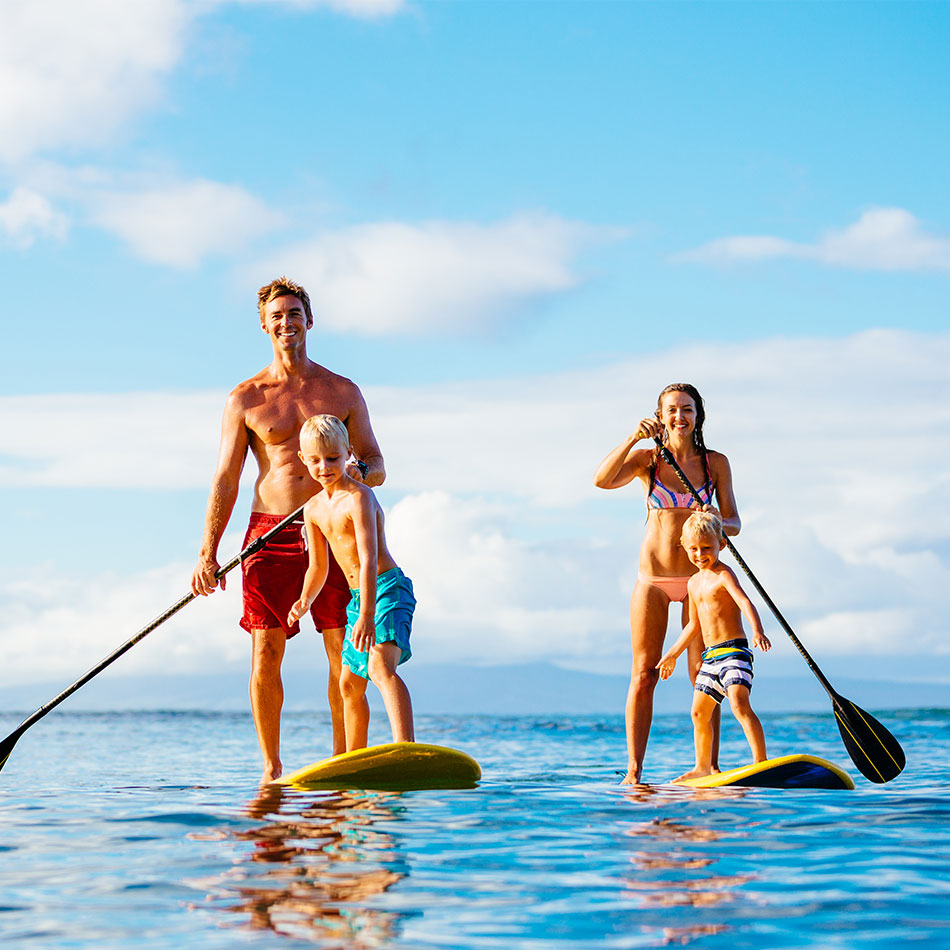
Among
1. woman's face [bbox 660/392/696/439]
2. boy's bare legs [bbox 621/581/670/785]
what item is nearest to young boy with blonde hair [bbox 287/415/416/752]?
boy's bare legs [bbox 621/581/670/785]

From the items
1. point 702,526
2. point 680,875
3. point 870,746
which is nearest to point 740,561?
point 702,526

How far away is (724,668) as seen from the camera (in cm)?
684

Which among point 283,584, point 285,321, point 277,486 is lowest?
point 283,584

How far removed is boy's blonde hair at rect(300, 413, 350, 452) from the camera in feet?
20.5

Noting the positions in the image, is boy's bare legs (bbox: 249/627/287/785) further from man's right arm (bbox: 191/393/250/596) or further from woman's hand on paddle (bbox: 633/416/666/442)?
woman's hand on paddle (bbox: 633/416/666/442)

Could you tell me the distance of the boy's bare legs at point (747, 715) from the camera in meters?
6.70

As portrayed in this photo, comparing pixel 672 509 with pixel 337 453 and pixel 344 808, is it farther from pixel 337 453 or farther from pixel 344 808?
pixel 344 808

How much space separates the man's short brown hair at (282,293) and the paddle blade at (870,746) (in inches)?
165

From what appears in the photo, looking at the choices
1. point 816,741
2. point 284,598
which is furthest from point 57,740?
point 284,598

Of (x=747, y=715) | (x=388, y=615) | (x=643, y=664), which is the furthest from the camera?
(x=643, y=664)

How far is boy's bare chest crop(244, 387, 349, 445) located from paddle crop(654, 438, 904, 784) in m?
2.06

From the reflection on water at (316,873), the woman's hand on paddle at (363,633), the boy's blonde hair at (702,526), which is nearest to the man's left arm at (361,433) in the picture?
the woman's hand on paddle at (363,633)

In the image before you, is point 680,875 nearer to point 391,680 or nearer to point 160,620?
point 391,680

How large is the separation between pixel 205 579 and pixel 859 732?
13.8ft
